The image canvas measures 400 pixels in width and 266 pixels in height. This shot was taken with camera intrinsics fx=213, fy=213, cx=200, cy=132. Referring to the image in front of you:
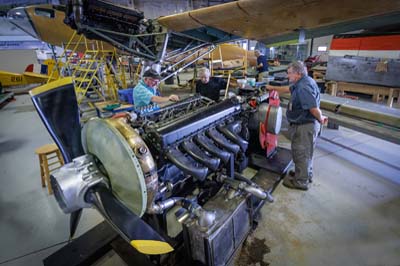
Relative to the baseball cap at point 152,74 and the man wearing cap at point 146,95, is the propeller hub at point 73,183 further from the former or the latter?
the baseball cap at point 152,74

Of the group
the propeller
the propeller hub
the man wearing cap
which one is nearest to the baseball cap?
the man wearing cap

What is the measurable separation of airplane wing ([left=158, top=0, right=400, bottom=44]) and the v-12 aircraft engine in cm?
114

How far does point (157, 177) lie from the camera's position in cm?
119

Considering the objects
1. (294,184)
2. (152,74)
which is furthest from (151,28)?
(294,184)

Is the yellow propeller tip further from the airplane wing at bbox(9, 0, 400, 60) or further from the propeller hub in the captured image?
the airplane wing at bbox(9, 0, 400, 60)

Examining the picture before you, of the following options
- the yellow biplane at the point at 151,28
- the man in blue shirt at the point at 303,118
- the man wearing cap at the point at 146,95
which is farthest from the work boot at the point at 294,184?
the man wearing cap at the point at 146,95

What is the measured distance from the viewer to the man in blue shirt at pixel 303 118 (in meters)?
2.13

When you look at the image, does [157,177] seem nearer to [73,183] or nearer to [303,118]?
[73,183]

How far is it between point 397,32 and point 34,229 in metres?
7.40

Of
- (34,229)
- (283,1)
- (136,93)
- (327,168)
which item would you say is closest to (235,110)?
(283,1)

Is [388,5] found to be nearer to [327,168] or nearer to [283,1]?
[283,1]

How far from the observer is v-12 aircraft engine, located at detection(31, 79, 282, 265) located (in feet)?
3.50

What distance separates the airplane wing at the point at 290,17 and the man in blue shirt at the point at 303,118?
21.3 inches

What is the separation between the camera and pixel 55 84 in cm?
141
